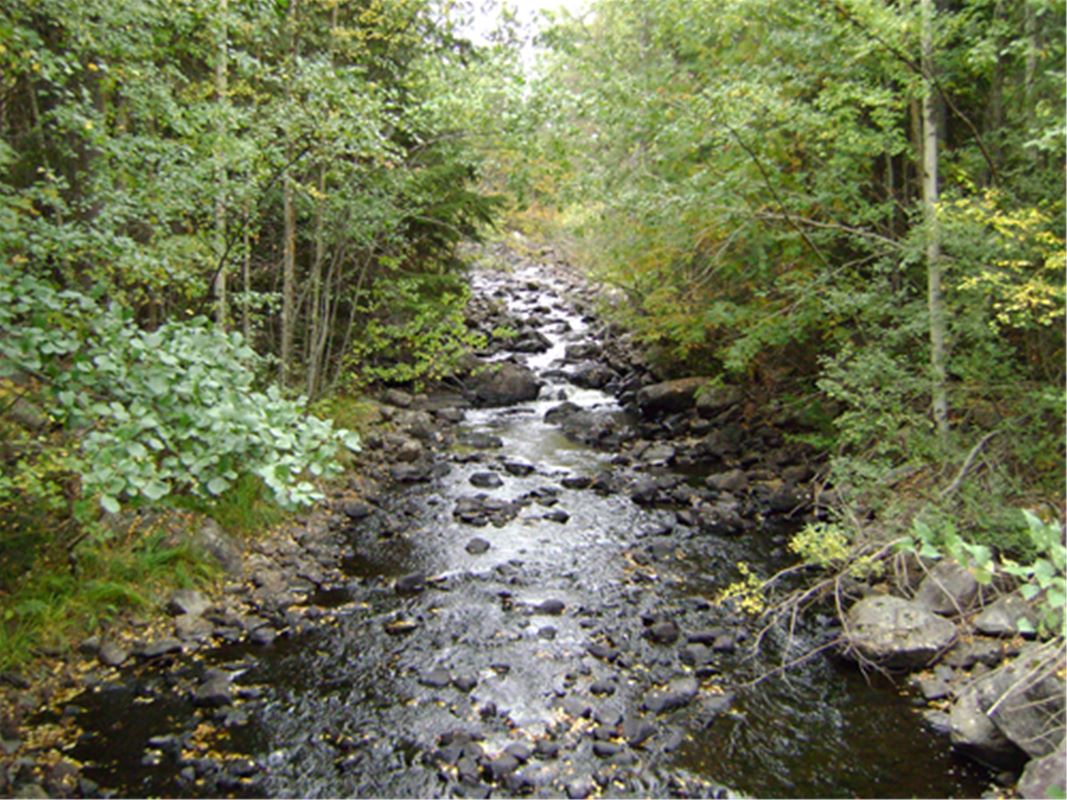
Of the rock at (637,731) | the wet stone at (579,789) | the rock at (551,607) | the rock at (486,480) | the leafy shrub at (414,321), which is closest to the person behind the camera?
the wet stone at (579,789)

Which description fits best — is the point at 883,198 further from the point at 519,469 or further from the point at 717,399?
the point at 519,469

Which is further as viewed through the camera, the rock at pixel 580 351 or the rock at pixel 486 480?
the rock at pixel 580 351

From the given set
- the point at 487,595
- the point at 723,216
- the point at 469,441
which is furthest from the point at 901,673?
the point at 469,441

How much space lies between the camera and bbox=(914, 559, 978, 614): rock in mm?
7973

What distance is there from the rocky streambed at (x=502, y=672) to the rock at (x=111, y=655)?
0.02 meters

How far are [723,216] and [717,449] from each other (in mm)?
5900

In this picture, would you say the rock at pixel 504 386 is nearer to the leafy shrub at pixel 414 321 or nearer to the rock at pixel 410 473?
the leafy shrub at pixel 414 321

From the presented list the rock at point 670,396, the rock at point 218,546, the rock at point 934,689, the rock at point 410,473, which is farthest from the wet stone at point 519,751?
the rock at point 670,396

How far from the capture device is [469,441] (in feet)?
52.7

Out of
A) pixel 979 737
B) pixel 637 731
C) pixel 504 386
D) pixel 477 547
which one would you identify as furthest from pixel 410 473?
pixel 979 737

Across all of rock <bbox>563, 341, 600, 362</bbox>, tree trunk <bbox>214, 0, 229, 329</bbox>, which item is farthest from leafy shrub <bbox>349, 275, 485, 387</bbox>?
Result: rock <bbox>563, 341, 600, 362</bbox>

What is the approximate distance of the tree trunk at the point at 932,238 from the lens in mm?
8516

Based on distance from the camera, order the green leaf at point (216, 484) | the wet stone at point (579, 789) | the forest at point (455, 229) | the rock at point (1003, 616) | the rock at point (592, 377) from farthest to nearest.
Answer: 1. the rock at point (592, 377)
2. the rock at point (1003, 616)
3. the wet stone at point (579, 789)
4. the forest at point (455, 229)
5. the green leaf at point (216, 484)

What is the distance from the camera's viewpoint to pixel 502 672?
759 centimetres
